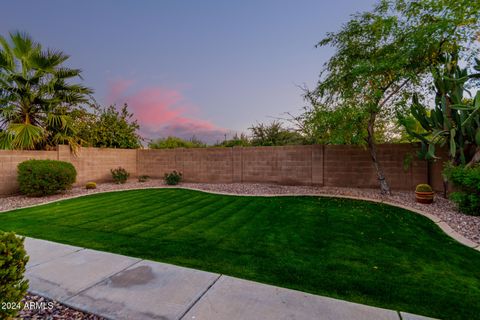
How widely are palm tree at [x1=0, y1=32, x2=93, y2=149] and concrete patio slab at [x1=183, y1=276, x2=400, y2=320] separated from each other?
9.38m

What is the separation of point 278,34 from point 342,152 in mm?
5062

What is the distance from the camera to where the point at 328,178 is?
347 inches

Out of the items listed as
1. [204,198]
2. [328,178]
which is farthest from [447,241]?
[204,198]

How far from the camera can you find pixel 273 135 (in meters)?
13.6

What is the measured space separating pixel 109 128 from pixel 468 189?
550 inches

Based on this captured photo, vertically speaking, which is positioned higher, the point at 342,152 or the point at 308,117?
the point at 308,117

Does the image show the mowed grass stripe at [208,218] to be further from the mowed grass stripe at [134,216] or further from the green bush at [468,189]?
the green bush at [468,189]

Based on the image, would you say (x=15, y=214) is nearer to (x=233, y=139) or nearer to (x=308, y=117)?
(x=308, y=117)

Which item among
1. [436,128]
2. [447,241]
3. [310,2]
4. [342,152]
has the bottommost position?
[447,241]

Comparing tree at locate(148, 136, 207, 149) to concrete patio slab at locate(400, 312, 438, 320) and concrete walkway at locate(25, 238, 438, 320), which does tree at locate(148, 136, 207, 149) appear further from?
concrete patio slab at locate(400, 312, 438, 320)

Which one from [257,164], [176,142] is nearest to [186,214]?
[257,164]

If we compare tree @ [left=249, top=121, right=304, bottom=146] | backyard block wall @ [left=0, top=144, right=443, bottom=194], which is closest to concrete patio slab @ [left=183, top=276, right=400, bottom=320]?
backyard block wall @ [left=0, top=144, right=443, bottom=194]

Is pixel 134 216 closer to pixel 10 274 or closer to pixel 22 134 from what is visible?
pixel 10 274

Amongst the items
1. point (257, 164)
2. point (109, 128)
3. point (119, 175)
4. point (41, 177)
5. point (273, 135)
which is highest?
point (109, 128)
